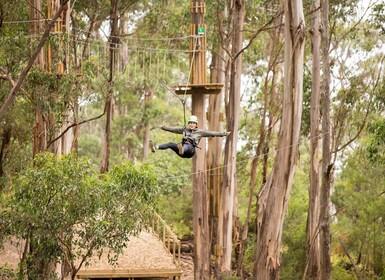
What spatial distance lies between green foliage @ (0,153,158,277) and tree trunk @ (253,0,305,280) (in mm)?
1962

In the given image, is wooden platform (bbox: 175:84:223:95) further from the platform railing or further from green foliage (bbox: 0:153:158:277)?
green foliage (bbox: 0:153:158:277)

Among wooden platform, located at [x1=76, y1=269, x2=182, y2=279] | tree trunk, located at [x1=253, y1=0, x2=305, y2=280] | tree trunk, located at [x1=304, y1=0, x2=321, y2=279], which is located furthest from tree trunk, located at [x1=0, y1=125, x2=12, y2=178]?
tree trunk, located at [x1=253, y1=0, x2=305, y2=280]

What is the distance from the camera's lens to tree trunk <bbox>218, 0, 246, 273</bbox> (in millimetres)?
19016

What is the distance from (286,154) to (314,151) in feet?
22.4

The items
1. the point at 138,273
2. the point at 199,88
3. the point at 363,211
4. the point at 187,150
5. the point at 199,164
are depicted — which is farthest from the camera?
the point at 363,211

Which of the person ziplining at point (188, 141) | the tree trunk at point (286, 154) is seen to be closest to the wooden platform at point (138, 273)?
the tree trunk at point (286, 154)

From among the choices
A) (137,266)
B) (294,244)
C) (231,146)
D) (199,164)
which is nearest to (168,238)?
(137,266)

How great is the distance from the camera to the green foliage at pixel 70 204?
10.9m

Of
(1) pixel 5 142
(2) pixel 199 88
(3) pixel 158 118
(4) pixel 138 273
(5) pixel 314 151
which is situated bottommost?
(4) pixel 138 273

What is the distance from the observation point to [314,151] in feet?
61.7

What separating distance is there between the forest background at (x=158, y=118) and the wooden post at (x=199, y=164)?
758 millimetres

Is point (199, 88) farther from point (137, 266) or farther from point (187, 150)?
point (137, 266)

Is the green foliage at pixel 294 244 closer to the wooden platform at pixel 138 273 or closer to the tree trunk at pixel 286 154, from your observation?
the wooden platform at pixel 138 273

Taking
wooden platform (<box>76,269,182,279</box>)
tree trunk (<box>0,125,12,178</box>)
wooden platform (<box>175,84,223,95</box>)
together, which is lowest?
wooden platform (<box>76,269,182,279</box>)
